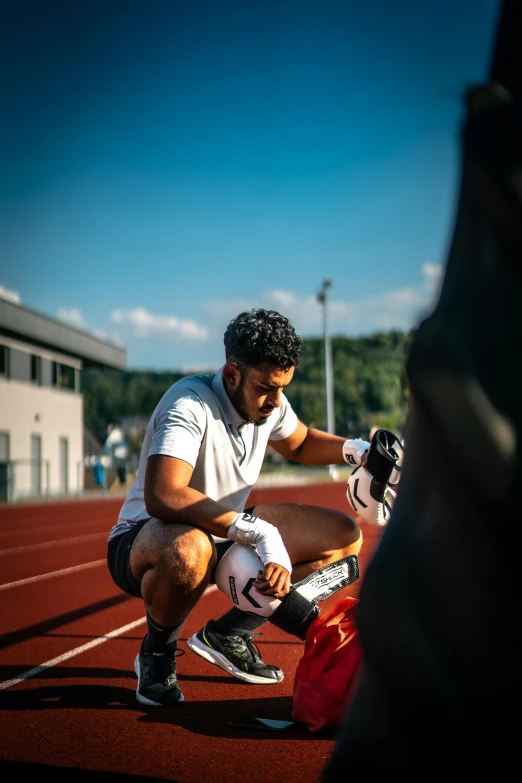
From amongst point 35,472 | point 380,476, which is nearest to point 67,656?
point 380,476

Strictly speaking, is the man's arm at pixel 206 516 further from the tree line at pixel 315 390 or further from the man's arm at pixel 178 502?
the tree line at pixel 315 390

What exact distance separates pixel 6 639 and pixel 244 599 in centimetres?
254

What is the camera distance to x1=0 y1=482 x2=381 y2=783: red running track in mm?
2652

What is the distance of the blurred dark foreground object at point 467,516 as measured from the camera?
2.52 ft

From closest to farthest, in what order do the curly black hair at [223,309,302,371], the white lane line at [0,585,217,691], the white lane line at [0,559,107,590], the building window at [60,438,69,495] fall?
the curly black hair at [223,309,302,371] < the white lane line at [0,585,217,691] < the white lane line at [0,559,107,590] < the building window at [60,438,69,495]

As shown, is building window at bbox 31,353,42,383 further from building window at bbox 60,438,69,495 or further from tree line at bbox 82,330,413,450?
tree line at bbox 82,330,413,450

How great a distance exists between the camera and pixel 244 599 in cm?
324

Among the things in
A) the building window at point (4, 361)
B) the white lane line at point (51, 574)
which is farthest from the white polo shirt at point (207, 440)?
the building window at point (4, 361)

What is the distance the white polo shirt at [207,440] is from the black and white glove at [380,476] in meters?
0.60

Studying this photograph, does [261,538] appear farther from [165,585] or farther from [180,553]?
[165,585]

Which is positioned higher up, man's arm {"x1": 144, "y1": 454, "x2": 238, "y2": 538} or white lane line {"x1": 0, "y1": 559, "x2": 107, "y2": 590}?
man's arm {"x1": 144, "y1": 454, "x2": 238, "y2": 538}

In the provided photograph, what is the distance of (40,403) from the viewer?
99.1 feet

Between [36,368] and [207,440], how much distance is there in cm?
2849

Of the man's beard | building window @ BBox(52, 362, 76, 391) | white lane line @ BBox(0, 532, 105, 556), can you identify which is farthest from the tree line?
the man's beard
